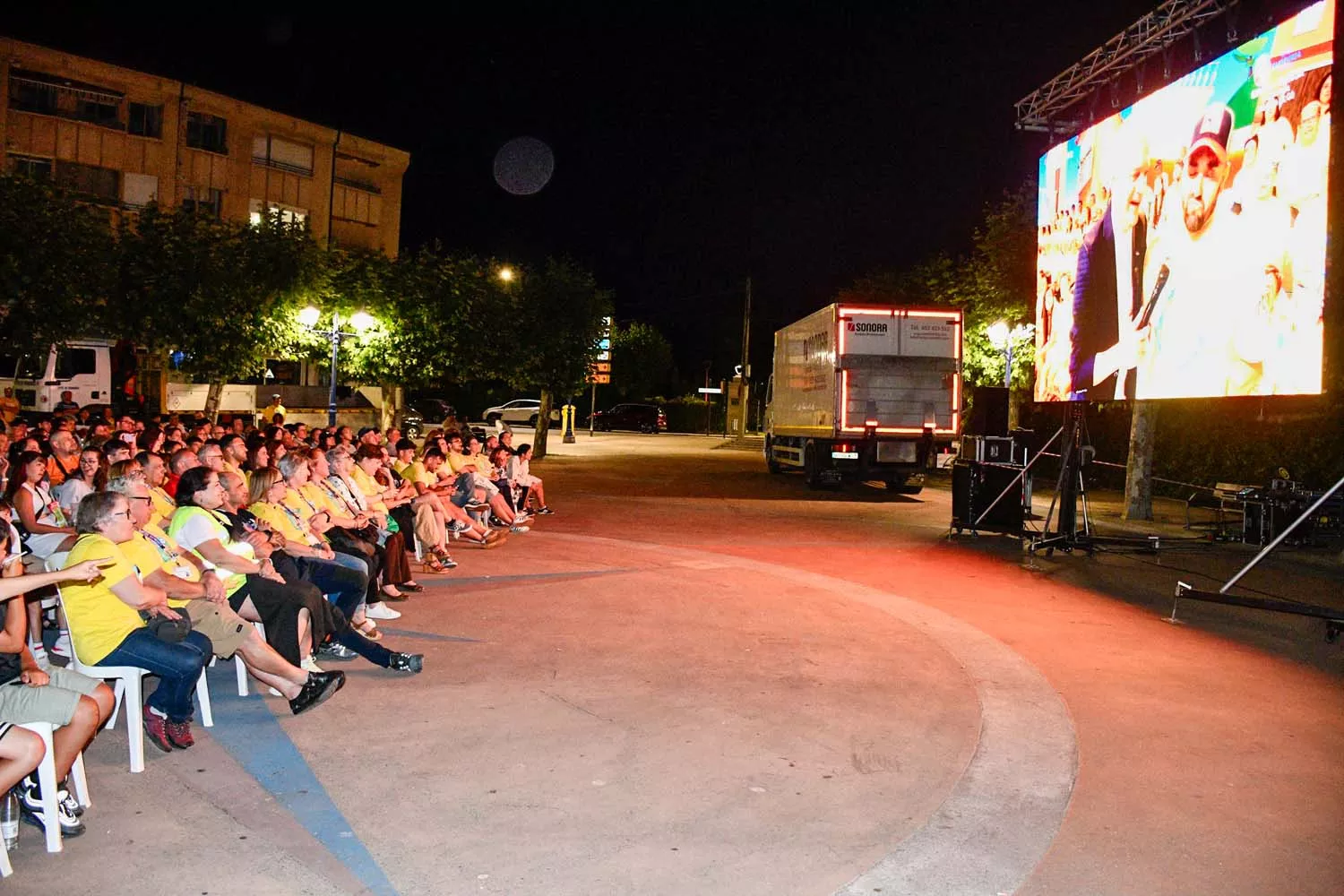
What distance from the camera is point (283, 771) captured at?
5.03m

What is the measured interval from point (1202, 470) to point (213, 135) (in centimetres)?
3524

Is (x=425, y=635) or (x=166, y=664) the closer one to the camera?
(x=166, y=664)

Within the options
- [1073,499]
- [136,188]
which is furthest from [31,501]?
[136,188]

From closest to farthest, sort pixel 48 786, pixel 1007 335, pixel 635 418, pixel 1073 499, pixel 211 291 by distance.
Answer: pixel 48 786, pixel 1073 499, pixel 211 291, pixel 1007 335, pixel 635 418

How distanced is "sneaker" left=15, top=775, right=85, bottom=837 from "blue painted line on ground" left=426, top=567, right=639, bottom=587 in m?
5.68

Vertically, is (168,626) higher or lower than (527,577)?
higher

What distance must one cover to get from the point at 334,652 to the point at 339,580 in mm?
519

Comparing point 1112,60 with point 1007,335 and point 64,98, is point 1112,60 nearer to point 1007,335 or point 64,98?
point 1007,335

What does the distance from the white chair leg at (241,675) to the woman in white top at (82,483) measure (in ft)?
6.73

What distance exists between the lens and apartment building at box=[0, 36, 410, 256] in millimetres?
35562

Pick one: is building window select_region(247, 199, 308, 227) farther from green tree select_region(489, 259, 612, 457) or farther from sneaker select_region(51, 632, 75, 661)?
sneaker select_region(51, 632, 75, 661)

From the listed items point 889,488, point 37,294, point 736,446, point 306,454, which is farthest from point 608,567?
point 736,446

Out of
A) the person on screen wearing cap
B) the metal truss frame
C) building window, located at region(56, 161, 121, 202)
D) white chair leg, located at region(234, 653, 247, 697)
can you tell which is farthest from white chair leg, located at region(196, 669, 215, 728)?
building window, located at region(56, 161, 121, 202)

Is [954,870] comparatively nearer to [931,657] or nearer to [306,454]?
[931,657]
